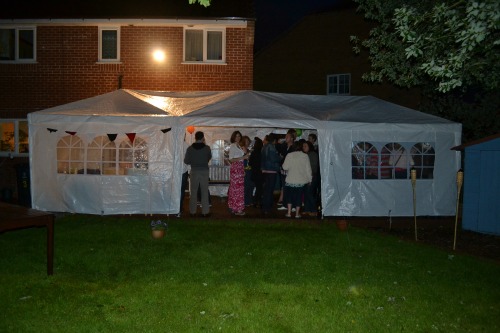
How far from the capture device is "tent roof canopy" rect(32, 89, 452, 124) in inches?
473

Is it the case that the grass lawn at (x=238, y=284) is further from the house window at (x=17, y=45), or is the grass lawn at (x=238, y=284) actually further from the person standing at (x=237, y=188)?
the house window at (x=17, y=45)

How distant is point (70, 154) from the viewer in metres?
12.3

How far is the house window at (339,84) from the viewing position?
25.3 meters

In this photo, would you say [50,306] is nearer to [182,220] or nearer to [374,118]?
[182,220]

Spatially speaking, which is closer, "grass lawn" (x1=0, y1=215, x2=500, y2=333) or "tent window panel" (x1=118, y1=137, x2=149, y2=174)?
"grass lawn" (x1=0, y1=215, x2=500, y2=333)

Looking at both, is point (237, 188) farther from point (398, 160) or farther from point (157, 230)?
point (398, 160)

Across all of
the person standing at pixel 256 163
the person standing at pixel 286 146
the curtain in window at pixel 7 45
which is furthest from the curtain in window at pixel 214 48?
the curtain in window at pixel 7 45

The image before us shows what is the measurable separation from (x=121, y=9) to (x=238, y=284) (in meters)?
11.6

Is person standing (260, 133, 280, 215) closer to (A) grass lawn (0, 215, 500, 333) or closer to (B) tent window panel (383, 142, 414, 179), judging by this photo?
(A) grass lawn (0, 215, 500, 333)

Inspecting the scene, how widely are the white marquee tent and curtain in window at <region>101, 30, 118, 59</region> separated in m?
3.80

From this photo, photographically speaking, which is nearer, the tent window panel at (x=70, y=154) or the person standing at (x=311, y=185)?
the tent window panel at (x=70, y=154)

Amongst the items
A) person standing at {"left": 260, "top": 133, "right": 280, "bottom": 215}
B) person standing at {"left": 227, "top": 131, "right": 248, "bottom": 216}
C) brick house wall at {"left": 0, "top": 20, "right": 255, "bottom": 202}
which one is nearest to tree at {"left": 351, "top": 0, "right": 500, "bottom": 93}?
Answer: person standing at {"left": 260, "top": 133, "right": 280, "bottom": 215}

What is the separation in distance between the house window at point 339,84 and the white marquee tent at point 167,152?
506 inches

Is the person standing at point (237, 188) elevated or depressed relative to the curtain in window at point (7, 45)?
depressed
